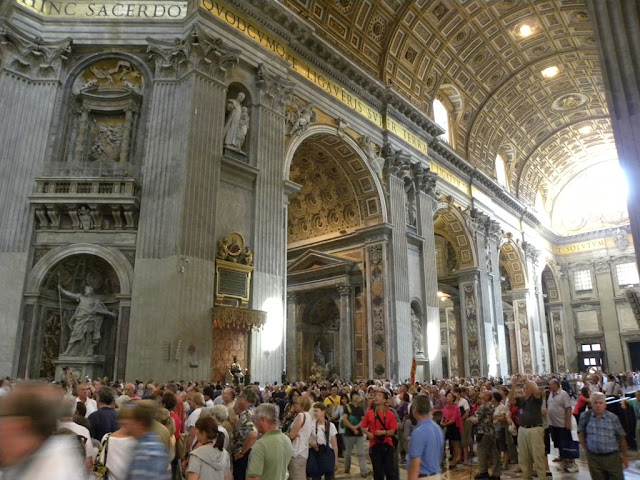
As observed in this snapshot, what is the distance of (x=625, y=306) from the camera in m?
34.3

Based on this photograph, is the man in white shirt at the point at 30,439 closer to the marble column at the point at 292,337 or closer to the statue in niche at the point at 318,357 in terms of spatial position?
the marble column at the point at 292,337

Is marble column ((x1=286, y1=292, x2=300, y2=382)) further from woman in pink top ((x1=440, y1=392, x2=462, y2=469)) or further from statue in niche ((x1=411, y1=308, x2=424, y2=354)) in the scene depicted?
woman in pink top ((x1=440, y1=392, x2=462, y2=469))

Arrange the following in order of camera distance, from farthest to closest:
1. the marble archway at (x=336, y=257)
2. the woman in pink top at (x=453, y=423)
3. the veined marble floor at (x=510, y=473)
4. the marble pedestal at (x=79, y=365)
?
the marble archway at (x=336, y=257) → the marble pedestal at (x=79, y=365) → the woman in pink top at (x=453, y=423) → the veined marble floor at (x=510, y=473)

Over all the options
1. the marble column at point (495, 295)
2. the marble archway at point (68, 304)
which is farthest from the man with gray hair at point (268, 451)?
the marble column at point (495, 295)

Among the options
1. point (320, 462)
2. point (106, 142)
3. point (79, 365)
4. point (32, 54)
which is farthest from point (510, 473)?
point (32, 54)

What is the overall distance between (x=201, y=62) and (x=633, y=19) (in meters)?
9.48

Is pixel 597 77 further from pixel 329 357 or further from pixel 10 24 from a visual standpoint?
pixel 10 24

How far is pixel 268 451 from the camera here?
353 cm

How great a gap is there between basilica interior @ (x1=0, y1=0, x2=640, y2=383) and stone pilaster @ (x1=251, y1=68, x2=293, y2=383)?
0.18ft

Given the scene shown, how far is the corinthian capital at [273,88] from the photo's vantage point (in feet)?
46.2

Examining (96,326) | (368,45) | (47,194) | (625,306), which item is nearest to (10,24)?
(47,194)

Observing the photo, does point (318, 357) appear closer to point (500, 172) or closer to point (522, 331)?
point (522, 331)

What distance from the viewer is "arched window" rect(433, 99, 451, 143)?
25.3 metres

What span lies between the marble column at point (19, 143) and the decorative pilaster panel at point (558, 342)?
112 ft
